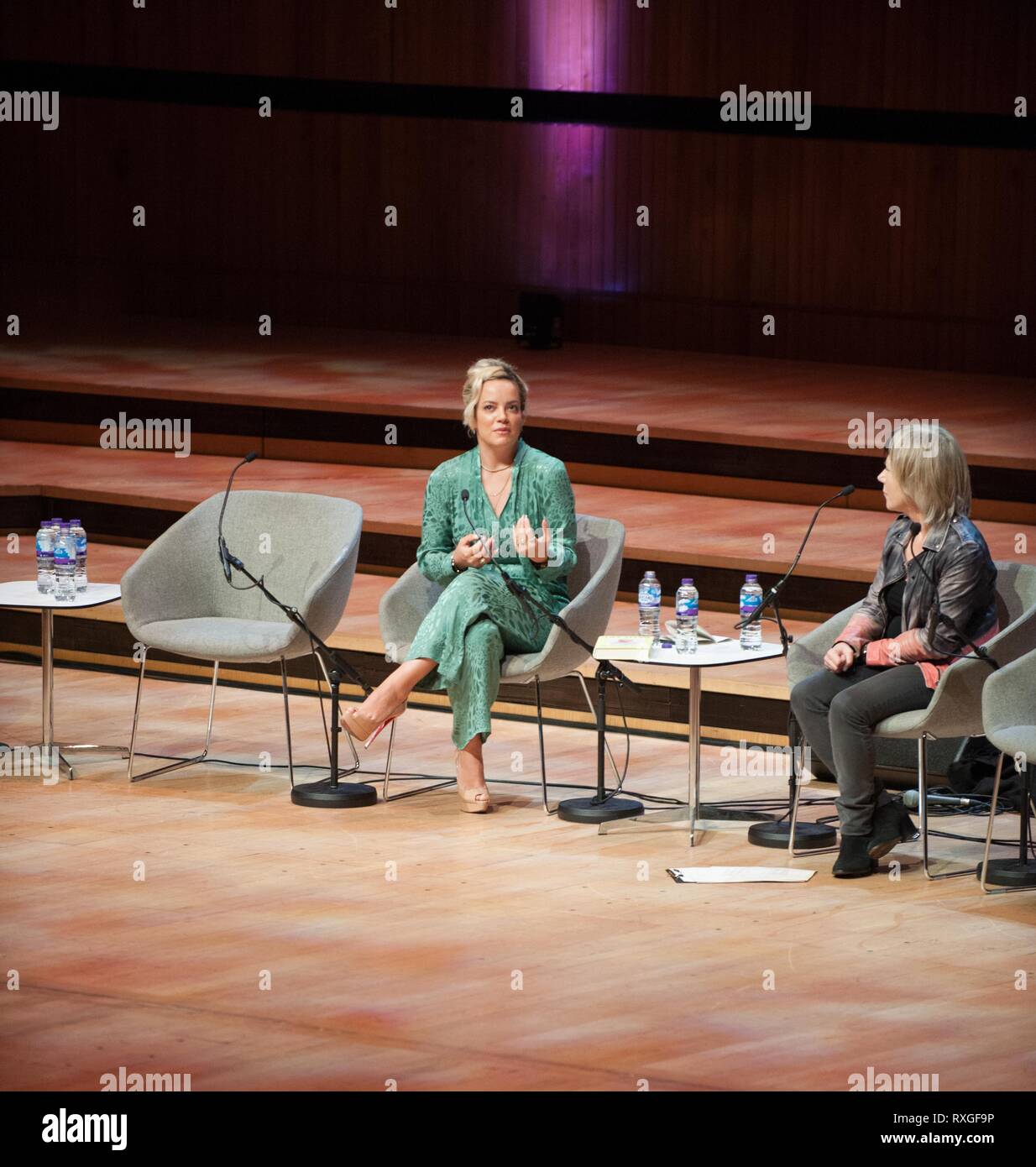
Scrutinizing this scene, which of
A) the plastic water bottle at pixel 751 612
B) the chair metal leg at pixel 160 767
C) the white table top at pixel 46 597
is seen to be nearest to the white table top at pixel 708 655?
the plastic water bottle at pixel 751 612

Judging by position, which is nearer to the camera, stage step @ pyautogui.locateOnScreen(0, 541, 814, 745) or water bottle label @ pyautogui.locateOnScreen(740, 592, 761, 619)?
water bottle label @ pyautogui.locateOnScreen(740, 592, 761, 619)

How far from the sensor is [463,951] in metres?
4.70

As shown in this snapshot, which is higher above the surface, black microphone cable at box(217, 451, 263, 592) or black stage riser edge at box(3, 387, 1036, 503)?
black stage riser edge at box(3, 387, 1036, 503)

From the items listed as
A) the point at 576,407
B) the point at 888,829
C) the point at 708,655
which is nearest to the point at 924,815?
the point at 888,829

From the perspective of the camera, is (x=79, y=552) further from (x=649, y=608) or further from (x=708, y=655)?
(x=708, y=655)

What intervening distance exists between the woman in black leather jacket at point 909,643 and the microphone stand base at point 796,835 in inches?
5.7

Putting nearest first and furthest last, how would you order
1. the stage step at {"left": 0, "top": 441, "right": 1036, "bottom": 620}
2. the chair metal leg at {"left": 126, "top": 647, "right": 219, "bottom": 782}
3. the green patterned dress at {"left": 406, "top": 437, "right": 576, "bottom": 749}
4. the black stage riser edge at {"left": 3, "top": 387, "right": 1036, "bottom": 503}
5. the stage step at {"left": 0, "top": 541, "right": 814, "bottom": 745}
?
the green patterned dress at {"left": 406, "top": 437, "right": 576, "bottom": 749}, the chair metal leg at {"left": 126, "top": 647, "right": 219, "bottom": 782}, the stage step at {"left": 0, "top": 541, "right": 814, "bottom": 745}, the stage step at {"left": 0, "top": 441, "right": 1036, "bottom": 620}, the black stage riser edge at {"left": 3, "top": 387, "right": 1036, "bottom": 503}

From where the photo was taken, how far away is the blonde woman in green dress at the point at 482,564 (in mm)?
5844

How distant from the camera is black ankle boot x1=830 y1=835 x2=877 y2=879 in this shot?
17.4 feet

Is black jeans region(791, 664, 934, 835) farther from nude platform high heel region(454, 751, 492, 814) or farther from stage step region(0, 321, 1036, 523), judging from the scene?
stage step region(0, 321, 1036, 523)

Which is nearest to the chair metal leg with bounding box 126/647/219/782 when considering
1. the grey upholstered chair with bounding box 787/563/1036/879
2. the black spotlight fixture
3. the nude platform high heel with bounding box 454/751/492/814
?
the nude platform high heel with bounding box 454/751/492/814

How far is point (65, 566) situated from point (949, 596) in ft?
8.23

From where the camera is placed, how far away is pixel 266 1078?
3.91 metres

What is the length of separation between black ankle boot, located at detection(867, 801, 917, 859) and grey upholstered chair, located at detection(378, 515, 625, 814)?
3.04 ft
